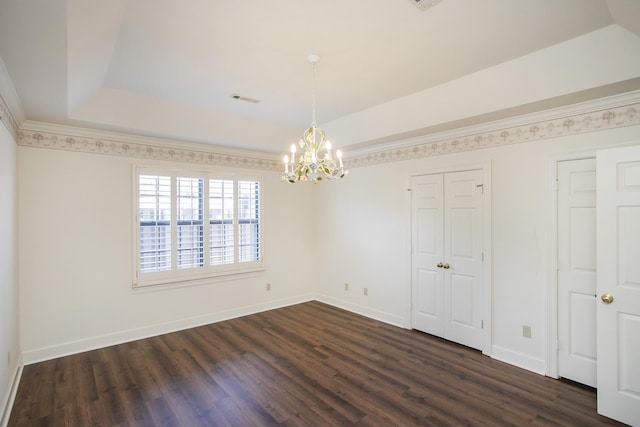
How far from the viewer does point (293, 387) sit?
298 centimetres

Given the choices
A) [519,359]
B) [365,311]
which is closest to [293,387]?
[365,311]

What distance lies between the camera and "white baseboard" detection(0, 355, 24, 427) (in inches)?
96.2

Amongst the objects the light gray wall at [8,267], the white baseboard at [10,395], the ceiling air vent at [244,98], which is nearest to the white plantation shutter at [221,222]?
the ceiling air vent at [244,98]

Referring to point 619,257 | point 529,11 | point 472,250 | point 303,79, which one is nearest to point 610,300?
point 619,257

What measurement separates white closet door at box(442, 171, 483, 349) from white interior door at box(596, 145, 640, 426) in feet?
3.95

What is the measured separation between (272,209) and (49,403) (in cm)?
367

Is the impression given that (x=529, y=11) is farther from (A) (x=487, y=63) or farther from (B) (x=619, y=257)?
(B) (x=619, y=257)

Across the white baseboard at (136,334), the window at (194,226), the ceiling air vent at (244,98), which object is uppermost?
the ceiling air vent at (244,98)

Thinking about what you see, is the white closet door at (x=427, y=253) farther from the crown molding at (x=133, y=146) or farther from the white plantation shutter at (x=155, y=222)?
the white plantation shutter at (x=155, y=222)

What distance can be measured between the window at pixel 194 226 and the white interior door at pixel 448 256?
269 cm

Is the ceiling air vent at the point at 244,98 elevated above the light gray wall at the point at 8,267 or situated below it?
above

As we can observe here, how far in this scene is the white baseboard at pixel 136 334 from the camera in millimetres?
3559

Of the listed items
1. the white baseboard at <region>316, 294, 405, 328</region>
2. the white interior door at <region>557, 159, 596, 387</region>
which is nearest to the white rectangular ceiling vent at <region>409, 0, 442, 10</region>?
the white interior door at <region>557, 159, 596, 387</region>

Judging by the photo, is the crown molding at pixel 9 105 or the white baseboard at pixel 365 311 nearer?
the crown molding at pixel 9 105
